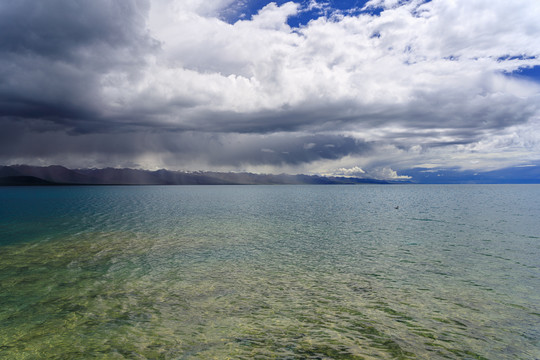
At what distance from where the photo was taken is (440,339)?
17.5 m

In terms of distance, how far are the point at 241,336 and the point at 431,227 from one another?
59.0 meters

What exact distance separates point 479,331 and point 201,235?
43.9 meters

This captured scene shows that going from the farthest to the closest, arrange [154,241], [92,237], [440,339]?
[92,237] < [154,241] < [440,339]

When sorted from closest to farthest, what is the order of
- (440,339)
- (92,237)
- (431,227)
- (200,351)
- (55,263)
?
(200,351), (440,339), (55,263), (92,237), (431,227)

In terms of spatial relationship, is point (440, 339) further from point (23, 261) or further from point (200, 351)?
A: point (23, 261)

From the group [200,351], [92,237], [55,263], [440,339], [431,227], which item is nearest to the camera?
[200,351]

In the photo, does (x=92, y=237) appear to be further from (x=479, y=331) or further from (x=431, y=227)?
(x=431, y=227)

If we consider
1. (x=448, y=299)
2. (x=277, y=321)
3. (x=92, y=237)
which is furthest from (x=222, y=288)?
(x=92, y=237)

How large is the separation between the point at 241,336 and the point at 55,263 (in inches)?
1098

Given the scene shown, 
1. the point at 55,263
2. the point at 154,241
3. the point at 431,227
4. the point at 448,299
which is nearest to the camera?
the point at 448,299

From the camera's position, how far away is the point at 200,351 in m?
16.2

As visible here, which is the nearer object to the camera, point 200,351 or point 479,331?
point 200,351

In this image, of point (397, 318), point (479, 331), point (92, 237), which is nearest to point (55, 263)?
point (92, 237)

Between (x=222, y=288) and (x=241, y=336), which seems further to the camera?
(x=222, y=288)
